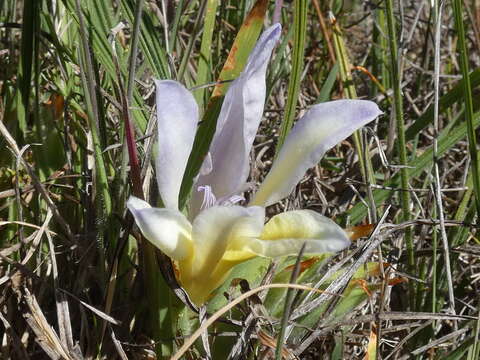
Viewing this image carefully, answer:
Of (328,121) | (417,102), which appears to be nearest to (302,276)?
(328,121)

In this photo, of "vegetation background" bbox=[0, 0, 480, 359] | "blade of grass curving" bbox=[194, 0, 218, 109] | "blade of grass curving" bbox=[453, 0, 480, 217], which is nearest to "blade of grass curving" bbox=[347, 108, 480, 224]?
"vegetation background" bbox=[0, 0, 480, 359]

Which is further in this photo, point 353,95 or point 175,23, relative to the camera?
point 353,95

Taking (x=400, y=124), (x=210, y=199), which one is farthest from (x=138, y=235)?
(x=400, y=124)

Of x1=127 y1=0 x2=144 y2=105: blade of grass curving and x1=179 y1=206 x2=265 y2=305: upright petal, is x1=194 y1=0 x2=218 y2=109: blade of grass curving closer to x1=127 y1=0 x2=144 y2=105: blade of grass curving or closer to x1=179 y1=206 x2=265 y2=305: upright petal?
x1=127 y1=0 x2=144 y2=105: blade of grass curving

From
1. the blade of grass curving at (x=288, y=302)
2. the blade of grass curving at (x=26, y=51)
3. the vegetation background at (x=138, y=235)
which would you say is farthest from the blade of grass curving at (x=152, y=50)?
the blade of grass curving at (x=288, y=302)

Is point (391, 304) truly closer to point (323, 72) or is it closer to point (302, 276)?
point (302, 276)

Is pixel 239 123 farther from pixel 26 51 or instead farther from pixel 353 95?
pixel 353 95
